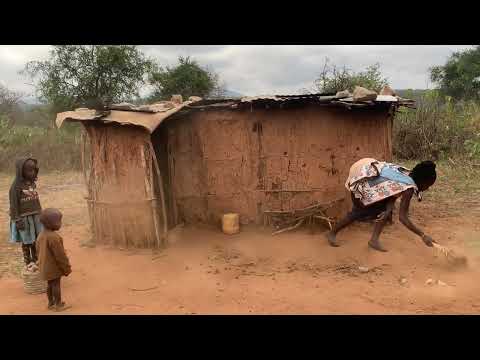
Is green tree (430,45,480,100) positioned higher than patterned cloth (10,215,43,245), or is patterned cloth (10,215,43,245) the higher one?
green tree (430,45,480,100)

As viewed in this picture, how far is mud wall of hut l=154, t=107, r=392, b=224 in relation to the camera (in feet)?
23.3

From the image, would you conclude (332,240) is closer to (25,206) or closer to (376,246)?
(376,246)

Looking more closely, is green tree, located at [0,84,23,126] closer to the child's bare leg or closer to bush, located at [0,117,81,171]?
bush, located at [0,117,81,171]

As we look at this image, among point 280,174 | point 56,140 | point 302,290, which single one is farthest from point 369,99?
point 56,140

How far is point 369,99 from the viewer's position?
21.5 feet

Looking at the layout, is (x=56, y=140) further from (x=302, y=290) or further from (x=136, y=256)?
(x=302, y=290)

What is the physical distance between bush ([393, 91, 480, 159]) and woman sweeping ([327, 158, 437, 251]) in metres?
8.73

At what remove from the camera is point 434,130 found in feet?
46.9

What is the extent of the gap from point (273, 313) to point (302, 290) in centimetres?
71

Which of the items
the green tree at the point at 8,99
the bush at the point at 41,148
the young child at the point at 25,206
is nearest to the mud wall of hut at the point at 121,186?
the young child at the point at 25,206

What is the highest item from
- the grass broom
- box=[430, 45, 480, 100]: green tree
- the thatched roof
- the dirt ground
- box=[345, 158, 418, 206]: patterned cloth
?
box=[430, 45, 480, 100]: green tree

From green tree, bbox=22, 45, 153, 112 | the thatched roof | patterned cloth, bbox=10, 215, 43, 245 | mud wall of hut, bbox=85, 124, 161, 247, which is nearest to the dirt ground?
mud wall of hut, bbox=85, 124, 161, 247

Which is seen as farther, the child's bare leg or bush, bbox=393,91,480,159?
bush, bbox=393,91,480,159

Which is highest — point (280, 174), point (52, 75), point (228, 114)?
point (52, 75)
